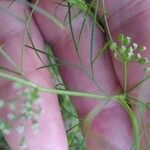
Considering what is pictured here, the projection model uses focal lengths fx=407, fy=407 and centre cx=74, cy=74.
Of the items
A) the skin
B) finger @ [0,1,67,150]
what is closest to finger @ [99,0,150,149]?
the skin

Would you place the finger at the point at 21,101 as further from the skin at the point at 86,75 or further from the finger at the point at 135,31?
the finger at the point at 135,31

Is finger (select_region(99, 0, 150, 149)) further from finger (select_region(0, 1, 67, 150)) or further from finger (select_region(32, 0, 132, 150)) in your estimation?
finger (select_region(0, 1, 67, 150))

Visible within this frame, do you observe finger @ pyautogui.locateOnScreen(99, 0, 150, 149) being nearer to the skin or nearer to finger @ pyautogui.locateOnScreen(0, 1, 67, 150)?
the skin

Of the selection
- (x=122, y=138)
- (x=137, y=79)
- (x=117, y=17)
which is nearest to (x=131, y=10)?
(x=117, y=17)

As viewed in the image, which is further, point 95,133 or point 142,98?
point 95,133

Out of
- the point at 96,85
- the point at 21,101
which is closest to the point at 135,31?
the point at 96,85

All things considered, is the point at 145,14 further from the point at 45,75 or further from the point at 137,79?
the point at 45,75

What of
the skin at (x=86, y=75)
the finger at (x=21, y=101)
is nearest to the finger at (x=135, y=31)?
the skin at (x=86, y=75)
